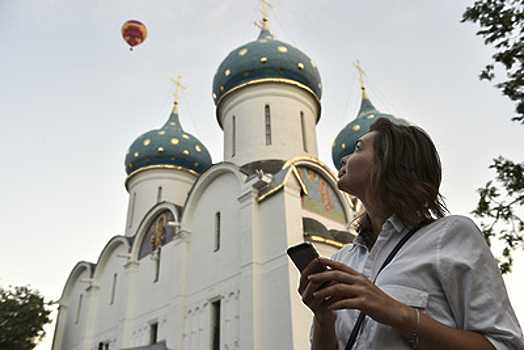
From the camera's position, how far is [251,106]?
1441cm

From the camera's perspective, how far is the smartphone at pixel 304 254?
1.17 m

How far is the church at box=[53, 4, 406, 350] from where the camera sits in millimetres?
9789

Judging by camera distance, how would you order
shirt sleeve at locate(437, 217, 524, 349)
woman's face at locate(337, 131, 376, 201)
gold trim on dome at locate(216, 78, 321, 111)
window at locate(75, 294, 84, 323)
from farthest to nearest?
window at locate(75, 294, 84, 323)
gold trim on dome at locate(216, 78, 321, 111)
woman's face at locate(337, 131, 376, 201)
shirt sleeve at locate(437, 217, 524, 349)

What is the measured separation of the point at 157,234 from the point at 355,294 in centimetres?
1350

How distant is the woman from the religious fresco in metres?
12.3

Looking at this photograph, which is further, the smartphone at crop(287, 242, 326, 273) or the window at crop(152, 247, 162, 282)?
the window at crop(152, 247, 162, 282)

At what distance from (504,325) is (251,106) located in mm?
13586

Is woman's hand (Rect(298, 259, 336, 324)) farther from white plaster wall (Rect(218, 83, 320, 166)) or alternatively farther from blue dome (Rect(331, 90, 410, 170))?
blue dome (Rect(331, 90, 410, 170))

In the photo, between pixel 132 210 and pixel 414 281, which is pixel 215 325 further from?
pixel 414 281

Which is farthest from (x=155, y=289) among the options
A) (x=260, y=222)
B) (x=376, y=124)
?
(x=376, y=124)

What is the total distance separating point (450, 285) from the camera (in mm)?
1135

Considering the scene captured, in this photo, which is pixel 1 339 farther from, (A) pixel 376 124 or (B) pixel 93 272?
(A) pixel 376 124

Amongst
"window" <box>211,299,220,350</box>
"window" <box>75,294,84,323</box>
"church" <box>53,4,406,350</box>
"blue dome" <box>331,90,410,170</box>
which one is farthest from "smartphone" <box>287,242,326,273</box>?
"window" <box>75,294,84,323</box>

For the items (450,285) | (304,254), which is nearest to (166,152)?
(304,254)
